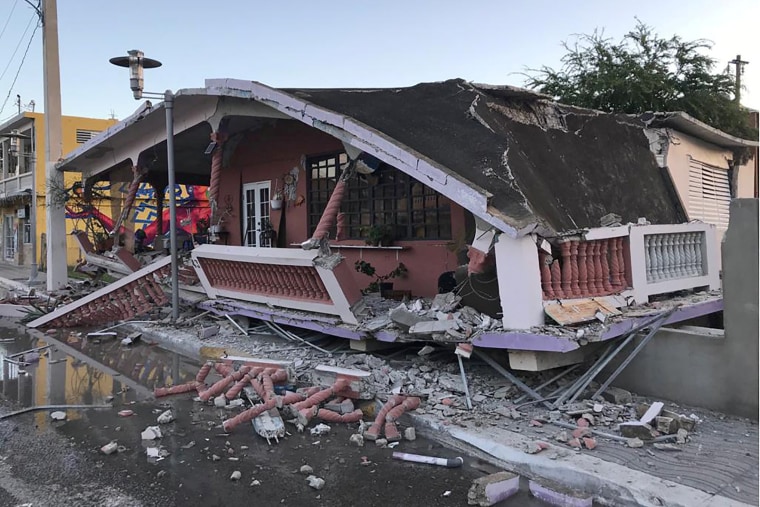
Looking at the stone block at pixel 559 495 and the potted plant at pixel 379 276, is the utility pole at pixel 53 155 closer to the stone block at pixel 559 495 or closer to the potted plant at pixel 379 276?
the potted plant at pixel 379 276

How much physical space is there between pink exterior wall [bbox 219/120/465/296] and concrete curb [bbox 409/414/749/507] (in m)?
4.25

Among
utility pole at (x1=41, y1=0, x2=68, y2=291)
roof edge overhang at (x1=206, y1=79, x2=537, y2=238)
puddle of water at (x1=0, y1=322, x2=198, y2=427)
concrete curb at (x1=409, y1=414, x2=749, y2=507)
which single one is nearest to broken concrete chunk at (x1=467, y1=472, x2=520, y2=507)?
concrete curb at (x1=409, y1=414, x2=749, y2=507)

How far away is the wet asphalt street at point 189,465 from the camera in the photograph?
4.02 m

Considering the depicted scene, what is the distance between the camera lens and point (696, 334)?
18.0 feet

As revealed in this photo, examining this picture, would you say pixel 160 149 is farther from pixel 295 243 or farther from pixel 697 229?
pixel 697 229

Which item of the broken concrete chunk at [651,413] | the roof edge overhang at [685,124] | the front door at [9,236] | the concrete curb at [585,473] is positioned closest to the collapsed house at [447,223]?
the roof edge overhang at [685,124]

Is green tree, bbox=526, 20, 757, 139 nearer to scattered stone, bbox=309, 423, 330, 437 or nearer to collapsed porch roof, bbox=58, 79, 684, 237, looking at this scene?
collapsed porch roof, bbox=58, 79, 684, 237

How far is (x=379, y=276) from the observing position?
981cm

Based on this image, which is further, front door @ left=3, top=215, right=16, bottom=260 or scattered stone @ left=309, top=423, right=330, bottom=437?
front door @ left=3, top=215, right=16, bottom=260

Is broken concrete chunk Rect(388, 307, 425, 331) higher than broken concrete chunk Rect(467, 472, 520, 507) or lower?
higher

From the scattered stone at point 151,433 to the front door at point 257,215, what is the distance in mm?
7153

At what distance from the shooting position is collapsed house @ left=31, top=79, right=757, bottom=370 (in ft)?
18.3

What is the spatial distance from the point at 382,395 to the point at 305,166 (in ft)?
22.1

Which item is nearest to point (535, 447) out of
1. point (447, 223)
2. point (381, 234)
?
point (447, 223)
